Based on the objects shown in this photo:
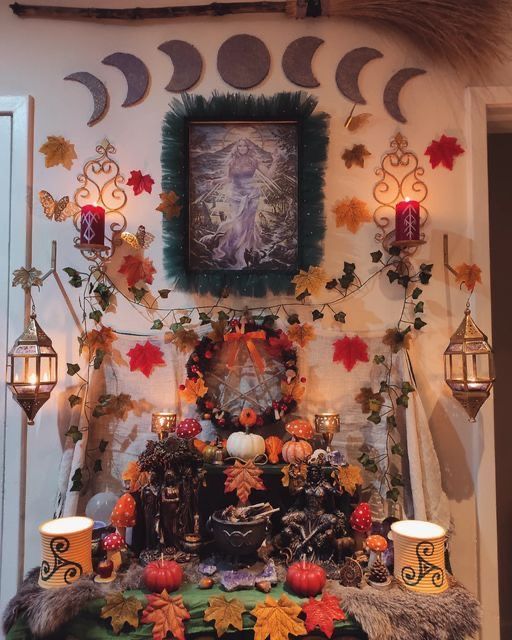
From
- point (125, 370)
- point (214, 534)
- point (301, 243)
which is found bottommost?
point (214, 534)

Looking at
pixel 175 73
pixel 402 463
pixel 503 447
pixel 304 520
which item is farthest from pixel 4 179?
pixel 503 447

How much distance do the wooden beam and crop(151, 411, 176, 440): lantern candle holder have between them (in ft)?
4.49

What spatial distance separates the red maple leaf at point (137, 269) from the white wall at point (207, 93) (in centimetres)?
3

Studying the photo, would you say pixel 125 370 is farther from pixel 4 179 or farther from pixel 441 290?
pixel 441 290

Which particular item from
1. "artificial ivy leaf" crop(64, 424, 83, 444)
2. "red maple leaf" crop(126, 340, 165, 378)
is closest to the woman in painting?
"red maple leaf" crop(126, 340, 165, 378)

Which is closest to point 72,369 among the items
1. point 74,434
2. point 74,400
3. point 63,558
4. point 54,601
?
point 74,400

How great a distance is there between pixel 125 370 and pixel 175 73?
3.43 ft

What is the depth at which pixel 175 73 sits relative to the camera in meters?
1.73

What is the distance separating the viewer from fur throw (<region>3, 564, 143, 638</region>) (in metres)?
1.18

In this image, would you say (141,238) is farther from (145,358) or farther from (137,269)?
(145,358)

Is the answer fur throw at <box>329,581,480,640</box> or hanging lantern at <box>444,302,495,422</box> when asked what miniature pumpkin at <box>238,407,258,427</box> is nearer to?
fur throw at <box>329,581,480,640</box>

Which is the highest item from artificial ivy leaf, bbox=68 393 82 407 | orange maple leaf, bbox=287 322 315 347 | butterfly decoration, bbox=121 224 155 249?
butterfly decoration, bbox=121 224 155 249

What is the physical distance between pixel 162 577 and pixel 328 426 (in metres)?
0.63

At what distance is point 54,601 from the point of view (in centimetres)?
120
